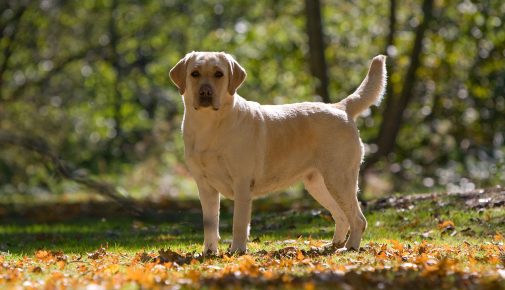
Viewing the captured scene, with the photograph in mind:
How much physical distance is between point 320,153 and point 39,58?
16.8 metres

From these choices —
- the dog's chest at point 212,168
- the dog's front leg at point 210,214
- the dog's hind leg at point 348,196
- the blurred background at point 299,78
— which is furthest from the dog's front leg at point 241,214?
the blurred background at point 299,78

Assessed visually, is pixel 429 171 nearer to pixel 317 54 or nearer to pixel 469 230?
pixel 317 54

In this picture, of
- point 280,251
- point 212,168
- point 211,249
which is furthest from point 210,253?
point 212,168

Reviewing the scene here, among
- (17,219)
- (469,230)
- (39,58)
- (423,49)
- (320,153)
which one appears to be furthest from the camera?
Result: (39,58)

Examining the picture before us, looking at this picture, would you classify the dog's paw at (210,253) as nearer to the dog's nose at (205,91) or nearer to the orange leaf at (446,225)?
the dog's nose at (205,91)

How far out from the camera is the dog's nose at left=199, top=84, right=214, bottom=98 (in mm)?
7254

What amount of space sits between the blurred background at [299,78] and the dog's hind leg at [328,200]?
5.93 meters

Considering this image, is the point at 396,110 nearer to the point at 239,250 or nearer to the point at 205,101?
the point at 239,250

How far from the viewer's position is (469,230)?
966cm

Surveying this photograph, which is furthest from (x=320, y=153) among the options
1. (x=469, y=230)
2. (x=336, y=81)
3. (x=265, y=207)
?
(x=336, y=81)

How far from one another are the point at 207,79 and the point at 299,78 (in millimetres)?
11027

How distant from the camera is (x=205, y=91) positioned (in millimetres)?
7254

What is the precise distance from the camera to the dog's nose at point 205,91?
7254mm

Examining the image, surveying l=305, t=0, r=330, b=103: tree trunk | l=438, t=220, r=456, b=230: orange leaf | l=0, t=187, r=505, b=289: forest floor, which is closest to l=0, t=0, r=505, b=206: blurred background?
l=305, t=0, r=330, b=103: tree trunk
